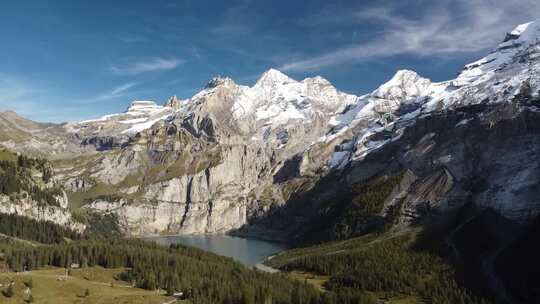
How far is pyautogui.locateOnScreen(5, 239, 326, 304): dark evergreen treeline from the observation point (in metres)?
135

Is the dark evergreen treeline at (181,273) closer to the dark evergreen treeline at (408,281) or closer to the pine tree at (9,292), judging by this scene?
the dark evergreen treeline at (408,281)

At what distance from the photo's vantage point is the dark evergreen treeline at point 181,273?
443 ft

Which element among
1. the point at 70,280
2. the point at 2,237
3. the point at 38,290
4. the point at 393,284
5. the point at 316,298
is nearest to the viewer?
the point at 38,290

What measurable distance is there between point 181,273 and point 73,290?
3659cm

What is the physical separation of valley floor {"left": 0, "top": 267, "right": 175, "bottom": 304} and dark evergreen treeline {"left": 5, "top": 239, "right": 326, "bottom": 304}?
21.5 feet

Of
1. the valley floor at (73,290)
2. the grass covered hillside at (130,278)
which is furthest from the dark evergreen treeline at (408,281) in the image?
the valley floor at (73,290)

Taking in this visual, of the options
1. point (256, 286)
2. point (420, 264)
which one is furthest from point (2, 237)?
point (420, 264)

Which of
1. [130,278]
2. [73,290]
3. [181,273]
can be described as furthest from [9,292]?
[181,273]

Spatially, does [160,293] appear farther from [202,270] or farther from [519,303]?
[519,303]

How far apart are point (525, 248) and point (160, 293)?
5373 inches

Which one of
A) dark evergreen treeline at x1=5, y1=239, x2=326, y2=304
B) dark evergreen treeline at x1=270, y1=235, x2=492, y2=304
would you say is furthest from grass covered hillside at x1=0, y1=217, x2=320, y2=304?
dark evergreen treeline at x1=270, y1=235, x2=492, y2=304

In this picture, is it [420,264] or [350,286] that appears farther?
[420,264]

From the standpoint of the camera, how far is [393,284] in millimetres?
176125

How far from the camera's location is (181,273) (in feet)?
504
